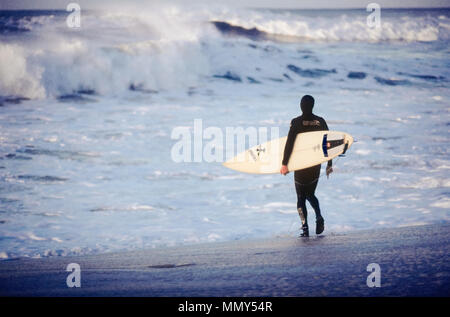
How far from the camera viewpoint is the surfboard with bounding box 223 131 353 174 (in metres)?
4.12

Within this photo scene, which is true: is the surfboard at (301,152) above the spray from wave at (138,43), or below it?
below

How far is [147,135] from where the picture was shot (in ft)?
33.9

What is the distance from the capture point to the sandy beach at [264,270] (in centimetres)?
244

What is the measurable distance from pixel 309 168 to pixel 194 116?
28.8 feet

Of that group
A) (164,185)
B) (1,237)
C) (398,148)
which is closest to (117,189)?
(164,185)

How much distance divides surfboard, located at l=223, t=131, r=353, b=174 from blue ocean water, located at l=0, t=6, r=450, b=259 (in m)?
0.64

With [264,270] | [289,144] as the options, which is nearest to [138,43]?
[289,144]

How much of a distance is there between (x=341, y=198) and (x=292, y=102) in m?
9.39

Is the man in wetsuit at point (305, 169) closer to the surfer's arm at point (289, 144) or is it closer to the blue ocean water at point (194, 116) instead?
the surfer's arm at point (289, 144)

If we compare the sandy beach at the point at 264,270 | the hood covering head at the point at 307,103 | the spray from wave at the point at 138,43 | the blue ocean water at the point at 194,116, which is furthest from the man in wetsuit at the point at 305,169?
the spray from wave at the point at 138,43

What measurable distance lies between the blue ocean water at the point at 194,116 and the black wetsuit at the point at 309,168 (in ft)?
2.58

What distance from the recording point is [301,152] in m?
4.02

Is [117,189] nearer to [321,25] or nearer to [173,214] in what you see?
[173,214]

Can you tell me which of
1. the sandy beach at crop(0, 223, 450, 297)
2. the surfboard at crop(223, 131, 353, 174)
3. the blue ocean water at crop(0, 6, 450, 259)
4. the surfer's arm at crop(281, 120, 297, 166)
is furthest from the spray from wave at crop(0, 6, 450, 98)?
the sandy beach at crop(0, 223, 450, 297)
